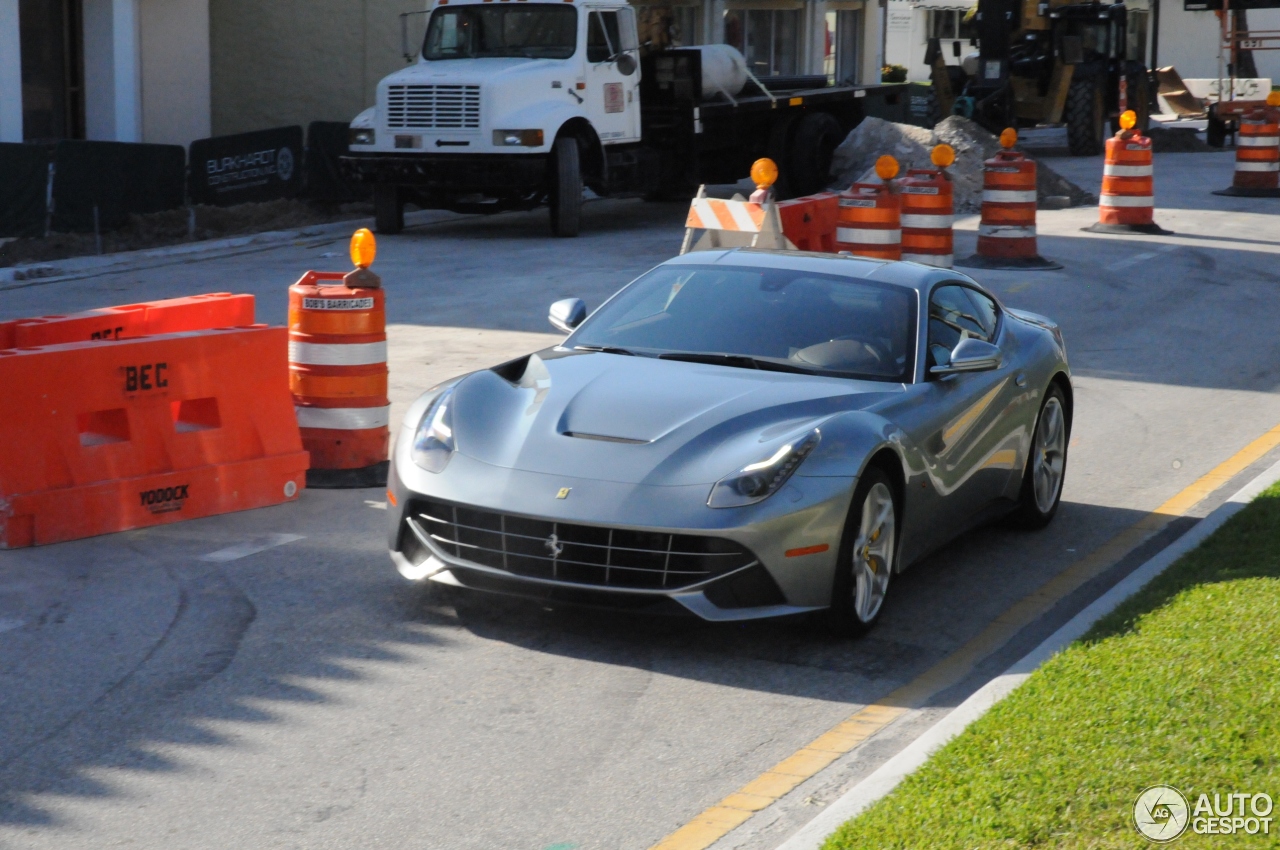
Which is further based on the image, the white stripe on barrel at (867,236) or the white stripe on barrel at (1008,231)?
the white stripe on barrel at (1008,231)

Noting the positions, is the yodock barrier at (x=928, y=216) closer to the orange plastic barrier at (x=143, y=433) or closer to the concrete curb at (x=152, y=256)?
the concrete curb at (x=152, y=256)

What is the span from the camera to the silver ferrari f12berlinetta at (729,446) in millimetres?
A: 5707

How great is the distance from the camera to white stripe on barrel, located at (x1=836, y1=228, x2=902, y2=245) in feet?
47.2

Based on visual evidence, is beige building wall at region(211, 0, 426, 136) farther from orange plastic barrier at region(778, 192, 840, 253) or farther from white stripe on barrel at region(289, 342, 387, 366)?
white stripe on barrel at region(289, 342, 387, 366)

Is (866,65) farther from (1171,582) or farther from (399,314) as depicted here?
(1171,582)

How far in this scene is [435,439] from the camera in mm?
6238

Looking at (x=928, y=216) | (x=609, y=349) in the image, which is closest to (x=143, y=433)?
(x=609, y=349)

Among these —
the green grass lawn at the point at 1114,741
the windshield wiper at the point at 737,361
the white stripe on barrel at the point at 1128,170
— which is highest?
the white stripe on barrel at the point at 1128,170

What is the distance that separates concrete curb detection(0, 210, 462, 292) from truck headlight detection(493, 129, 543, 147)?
2702mm

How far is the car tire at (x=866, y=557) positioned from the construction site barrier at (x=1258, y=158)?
2114 centimetres

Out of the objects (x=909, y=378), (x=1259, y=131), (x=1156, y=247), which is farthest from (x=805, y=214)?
(x=1259, y=131)

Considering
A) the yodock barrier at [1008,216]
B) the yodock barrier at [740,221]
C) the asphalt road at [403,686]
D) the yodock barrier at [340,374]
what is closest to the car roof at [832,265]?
the asphalt road at [403,686]

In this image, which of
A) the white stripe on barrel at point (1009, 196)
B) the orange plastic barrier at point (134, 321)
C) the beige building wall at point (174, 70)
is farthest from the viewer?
the beige building wall at point (174, 70)

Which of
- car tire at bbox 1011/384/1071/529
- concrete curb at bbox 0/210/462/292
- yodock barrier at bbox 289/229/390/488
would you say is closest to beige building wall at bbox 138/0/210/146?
concrete curb at bbox 0/210/462/292
